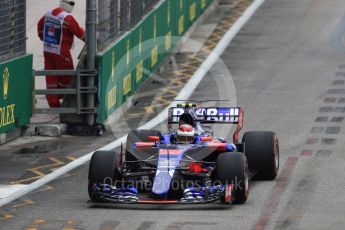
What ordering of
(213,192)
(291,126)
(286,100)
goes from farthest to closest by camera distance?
(286,100) → (291,126) → (213,192)

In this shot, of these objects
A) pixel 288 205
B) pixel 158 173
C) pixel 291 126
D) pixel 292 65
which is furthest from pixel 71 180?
pixel 292 65

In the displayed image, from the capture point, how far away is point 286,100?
1019 inches

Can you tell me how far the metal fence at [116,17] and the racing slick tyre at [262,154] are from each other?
22.6 ft

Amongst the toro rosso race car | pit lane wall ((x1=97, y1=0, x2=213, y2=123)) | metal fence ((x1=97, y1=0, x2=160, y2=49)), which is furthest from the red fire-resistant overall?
the toro rosso race car

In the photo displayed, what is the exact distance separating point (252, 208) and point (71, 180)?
3.62m

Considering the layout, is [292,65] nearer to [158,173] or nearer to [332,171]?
[332,171]

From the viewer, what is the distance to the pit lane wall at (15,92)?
21.4 m

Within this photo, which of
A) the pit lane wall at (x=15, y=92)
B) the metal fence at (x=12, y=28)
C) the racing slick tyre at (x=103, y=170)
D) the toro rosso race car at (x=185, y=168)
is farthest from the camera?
the metal fence at (x=12, y=28)

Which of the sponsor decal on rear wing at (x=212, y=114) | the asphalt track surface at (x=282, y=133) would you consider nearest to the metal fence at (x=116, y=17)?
the asphalt track surface at (x=282, y=133)

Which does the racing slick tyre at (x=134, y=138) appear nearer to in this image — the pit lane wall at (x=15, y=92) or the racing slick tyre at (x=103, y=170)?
the racing slick tyre at (x=103, y=170)

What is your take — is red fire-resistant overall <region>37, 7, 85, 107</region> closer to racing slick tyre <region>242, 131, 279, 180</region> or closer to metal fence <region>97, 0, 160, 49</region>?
metal fence <region>97, 0, 160, 49</region>

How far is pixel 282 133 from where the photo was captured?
22609 millimetres

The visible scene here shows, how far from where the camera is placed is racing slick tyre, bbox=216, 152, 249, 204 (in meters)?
16.2

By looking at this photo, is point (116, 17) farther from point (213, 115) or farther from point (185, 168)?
point (185, 168)
